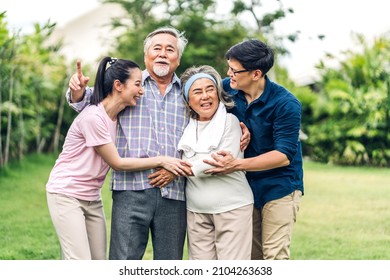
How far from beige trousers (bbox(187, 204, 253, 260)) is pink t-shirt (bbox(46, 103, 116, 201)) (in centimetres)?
62

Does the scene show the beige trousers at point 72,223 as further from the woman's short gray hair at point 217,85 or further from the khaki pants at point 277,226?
the khaki pants at point 277,226

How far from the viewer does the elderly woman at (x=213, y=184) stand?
4.03 metres

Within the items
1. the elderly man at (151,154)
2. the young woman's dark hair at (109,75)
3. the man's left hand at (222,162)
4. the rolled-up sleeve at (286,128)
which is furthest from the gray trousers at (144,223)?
the rolled-up sleeve at (286,128)

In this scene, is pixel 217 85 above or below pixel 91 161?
above

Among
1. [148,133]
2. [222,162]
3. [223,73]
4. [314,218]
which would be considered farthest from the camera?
[223,73]

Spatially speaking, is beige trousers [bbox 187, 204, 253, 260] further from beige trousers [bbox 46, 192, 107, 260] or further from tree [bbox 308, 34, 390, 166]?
tree [bbox 308, 34, 390, 166]

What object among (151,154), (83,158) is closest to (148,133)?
(151,154)

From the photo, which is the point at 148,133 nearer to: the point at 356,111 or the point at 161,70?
the point at 161,70

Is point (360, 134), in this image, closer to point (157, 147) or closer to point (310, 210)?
point (310, 210)

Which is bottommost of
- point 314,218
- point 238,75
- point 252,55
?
point 314,218

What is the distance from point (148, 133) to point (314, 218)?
19.7 feet

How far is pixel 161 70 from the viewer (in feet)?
13.6

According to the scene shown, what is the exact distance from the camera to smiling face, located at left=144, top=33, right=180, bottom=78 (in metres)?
4.17

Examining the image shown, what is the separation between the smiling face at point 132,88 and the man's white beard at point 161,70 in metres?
0.12
